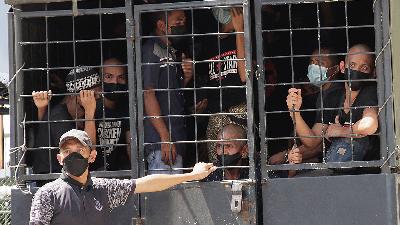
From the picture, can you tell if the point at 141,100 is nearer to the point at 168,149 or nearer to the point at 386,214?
the point at 168,149

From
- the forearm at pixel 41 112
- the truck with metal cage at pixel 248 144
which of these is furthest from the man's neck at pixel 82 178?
the forearm at pixel 41 112

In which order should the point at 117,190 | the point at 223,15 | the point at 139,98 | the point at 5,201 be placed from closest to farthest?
the point at 117,190
the point at 139,98
the point at 223,15
the point at 5,201

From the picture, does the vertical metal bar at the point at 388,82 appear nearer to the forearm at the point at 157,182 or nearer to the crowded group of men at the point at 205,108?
the crowded group of men at the point at 205,108

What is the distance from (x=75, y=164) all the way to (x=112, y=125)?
1.18m

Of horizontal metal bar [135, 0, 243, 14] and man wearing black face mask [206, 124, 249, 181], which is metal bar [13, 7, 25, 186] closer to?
horizontal metal bar [135, 0, 243, 14]

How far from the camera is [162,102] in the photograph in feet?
19.4

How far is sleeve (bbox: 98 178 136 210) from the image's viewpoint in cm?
514

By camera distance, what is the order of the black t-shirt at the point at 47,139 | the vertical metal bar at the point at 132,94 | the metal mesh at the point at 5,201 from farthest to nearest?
the metal mesh at the point at 5,201
the black t-shirt at the point at 47,139
the vertical metal bar at the point at 132,94

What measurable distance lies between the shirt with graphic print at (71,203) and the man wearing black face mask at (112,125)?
2.94 feet

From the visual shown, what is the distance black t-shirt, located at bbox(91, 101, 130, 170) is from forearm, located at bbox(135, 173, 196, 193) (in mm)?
798

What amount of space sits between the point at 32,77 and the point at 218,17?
4.88ft

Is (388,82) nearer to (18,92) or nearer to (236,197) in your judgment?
(236,197)

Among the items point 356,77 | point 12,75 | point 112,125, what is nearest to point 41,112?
point 12,75

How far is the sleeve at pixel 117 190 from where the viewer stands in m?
5.14
